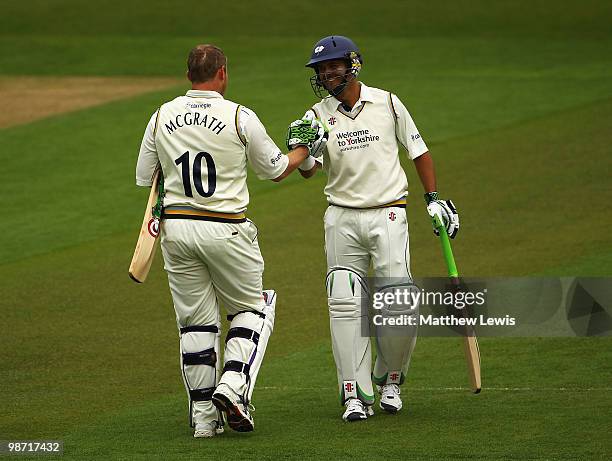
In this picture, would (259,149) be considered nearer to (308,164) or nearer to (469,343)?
(308,164)

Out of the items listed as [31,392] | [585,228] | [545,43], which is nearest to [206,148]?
[31,392]

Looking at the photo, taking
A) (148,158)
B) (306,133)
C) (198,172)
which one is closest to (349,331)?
(306,133)

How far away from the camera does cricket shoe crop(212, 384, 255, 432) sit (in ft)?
21.1

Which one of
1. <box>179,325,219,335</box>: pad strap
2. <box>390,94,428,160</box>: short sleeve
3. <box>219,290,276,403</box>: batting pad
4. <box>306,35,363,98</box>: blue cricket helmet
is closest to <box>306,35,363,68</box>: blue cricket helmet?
<box>306,35,363,98</box>: blue cricket helmet

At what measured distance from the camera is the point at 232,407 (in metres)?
6.44

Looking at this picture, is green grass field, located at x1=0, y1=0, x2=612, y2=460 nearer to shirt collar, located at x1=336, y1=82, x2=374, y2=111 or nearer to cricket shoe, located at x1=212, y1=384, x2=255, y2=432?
cricket shoe, located at x1=212, y1=384, x2=255, y2=432

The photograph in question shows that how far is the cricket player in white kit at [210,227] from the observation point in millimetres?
6547

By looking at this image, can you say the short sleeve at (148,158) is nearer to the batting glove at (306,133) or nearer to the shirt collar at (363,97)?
the batting glove at (306,133)

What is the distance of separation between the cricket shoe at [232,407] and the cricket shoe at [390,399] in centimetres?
89

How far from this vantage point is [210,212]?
657 cm

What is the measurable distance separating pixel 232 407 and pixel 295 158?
1416 millimetres

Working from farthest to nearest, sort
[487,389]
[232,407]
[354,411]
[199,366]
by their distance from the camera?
[487,389] → [354,411] → [199,366] → [232,407]

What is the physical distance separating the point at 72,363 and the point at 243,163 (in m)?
2.60

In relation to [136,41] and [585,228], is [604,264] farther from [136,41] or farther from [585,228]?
[136,41]
